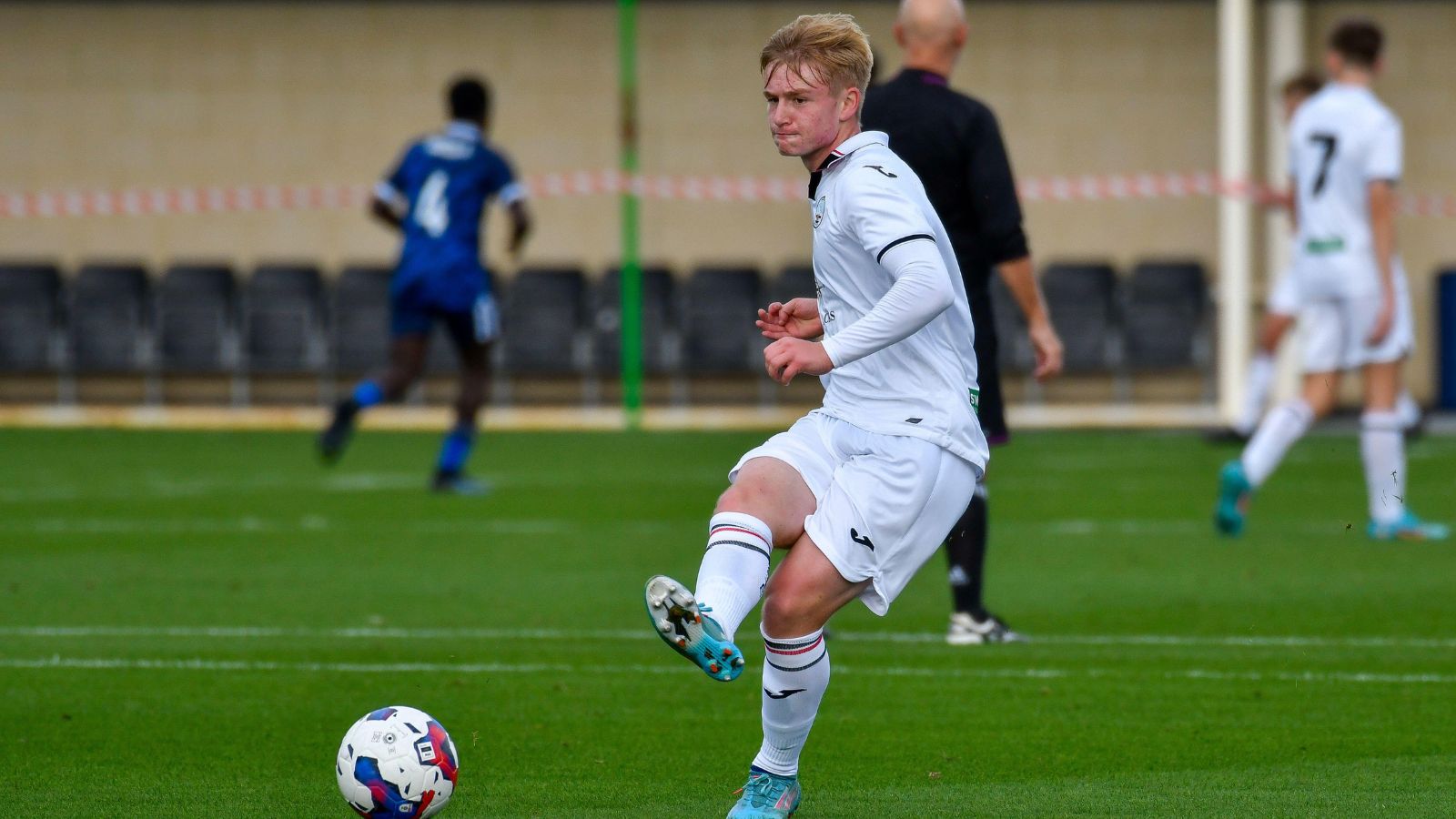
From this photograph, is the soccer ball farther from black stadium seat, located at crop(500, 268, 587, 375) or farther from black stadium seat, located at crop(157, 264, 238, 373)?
black stadium seat, located at crop(157, 264, 238, 373)

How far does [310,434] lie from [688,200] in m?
4.89

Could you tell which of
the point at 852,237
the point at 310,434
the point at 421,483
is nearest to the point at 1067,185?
the point at 310,434

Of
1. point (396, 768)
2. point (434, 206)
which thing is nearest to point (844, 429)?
point (396, 768)

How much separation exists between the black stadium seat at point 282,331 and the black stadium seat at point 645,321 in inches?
104

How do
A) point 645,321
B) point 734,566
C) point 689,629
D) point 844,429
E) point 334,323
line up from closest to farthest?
point 689,629 → point 734,566 → point 844,429 → point 334,323 → point 645,321

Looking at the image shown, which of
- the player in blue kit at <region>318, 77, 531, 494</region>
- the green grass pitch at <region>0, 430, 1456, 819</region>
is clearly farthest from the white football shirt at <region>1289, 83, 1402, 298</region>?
the player in blue kit at <region>318, 77, 531, 494</region>

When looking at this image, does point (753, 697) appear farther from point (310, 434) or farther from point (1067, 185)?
point (1067, 185)

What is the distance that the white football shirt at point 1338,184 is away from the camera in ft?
32.4

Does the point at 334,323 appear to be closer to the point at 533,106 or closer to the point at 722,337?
the point at 533,106

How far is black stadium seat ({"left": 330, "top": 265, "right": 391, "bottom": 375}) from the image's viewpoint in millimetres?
19859

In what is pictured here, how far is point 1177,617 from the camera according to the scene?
7719mm

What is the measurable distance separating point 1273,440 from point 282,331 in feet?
40.0

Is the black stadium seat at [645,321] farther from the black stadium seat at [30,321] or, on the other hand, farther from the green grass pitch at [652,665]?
the green grass pitch at [652,665]

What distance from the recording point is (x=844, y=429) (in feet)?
15.0
